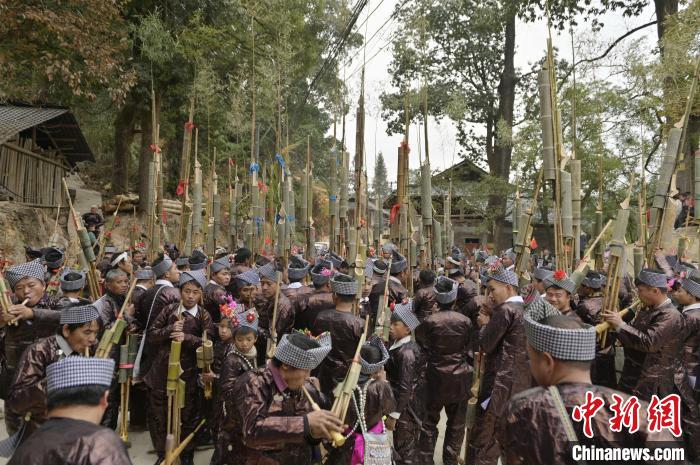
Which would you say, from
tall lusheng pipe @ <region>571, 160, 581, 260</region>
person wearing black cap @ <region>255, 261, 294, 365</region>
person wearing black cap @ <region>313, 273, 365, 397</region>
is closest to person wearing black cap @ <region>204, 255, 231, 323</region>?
person wearing black cap @ <region>255, 261, 294, 365</region>

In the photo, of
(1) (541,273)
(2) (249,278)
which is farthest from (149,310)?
(1) (541,273)

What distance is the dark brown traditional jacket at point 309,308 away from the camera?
576 cm

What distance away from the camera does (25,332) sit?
4.53 metres

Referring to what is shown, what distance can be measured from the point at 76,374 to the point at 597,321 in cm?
505

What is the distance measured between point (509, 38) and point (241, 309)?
22.9 m

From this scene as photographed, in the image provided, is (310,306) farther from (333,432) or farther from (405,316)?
(333,432)

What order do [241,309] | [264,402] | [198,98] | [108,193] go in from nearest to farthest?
1. [264,402]
2. [241,309]
3. [198,98]
4. [108,193]

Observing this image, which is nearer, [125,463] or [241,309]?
[125,463]

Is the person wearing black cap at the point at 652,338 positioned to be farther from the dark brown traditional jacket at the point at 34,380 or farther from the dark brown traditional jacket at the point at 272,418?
the dark brown traditional jacket at the point at 34,380

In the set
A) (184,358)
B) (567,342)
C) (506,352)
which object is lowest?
(184,358)

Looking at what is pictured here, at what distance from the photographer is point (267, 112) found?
16.1 meters

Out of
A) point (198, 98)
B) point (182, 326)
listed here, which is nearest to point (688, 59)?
Answer: point (182, 326)

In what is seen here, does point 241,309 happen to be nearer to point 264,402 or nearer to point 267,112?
point 264,402

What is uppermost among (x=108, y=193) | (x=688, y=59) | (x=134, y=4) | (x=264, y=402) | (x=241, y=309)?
(x=134, y=4)
